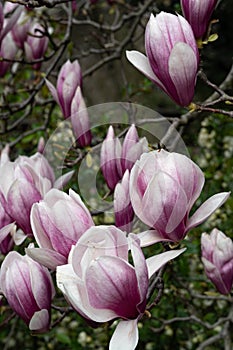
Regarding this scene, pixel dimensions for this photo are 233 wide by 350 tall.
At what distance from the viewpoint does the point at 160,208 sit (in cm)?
73

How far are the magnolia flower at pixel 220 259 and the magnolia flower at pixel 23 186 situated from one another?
10.8 inches

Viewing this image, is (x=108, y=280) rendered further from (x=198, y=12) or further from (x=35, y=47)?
(x=35, y=47)

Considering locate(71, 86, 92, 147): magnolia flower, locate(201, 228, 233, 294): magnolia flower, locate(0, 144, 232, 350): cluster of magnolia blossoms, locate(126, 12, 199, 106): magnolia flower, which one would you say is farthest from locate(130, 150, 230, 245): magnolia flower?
Answer: locate(71, 86, 92, 147): magnolia flower

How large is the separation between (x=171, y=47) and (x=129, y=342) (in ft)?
1.27

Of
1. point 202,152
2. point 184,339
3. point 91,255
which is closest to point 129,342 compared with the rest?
point 91,255

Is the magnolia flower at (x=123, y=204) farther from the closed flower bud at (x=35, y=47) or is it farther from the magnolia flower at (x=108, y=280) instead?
the closed flower bud at (x=35, y=47)

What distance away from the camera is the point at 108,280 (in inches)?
Result: 26.2

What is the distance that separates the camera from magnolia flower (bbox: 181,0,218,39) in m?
0.87

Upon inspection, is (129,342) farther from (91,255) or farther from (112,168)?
(112,168)

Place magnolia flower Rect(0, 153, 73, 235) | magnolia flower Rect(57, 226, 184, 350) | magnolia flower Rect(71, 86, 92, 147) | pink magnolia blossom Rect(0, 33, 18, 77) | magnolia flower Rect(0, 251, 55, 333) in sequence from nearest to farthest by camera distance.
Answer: magnolia flower Rect(57, 226, 184, 350) → magnolia flower Rect(0, 251, 55, 333) → magnolia flower Rect(0, 153, 73, 235) → magnolia flower Rect(71, 86, 92, 147) → pink magnolia blossom Rect(0, 33, 18, 77)

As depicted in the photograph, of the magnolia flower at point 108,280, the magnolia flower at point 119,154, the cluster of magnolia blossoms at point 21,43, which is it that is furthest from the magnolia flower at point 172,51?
the cluster of magnolia blossoms at point 21,43

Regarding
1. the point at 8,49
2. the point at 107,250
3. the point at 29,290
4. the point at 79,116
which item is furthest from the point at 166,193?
the point at 8,49

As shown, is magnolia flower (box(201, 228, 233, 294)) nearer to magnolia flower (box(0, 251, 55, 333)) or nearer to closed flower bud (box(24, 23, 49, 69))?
magnolia flower (box(0, 251, 55, 333))

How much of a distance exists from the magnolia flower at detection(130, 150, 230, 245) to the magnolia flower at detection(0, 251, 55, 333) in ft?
0.49
